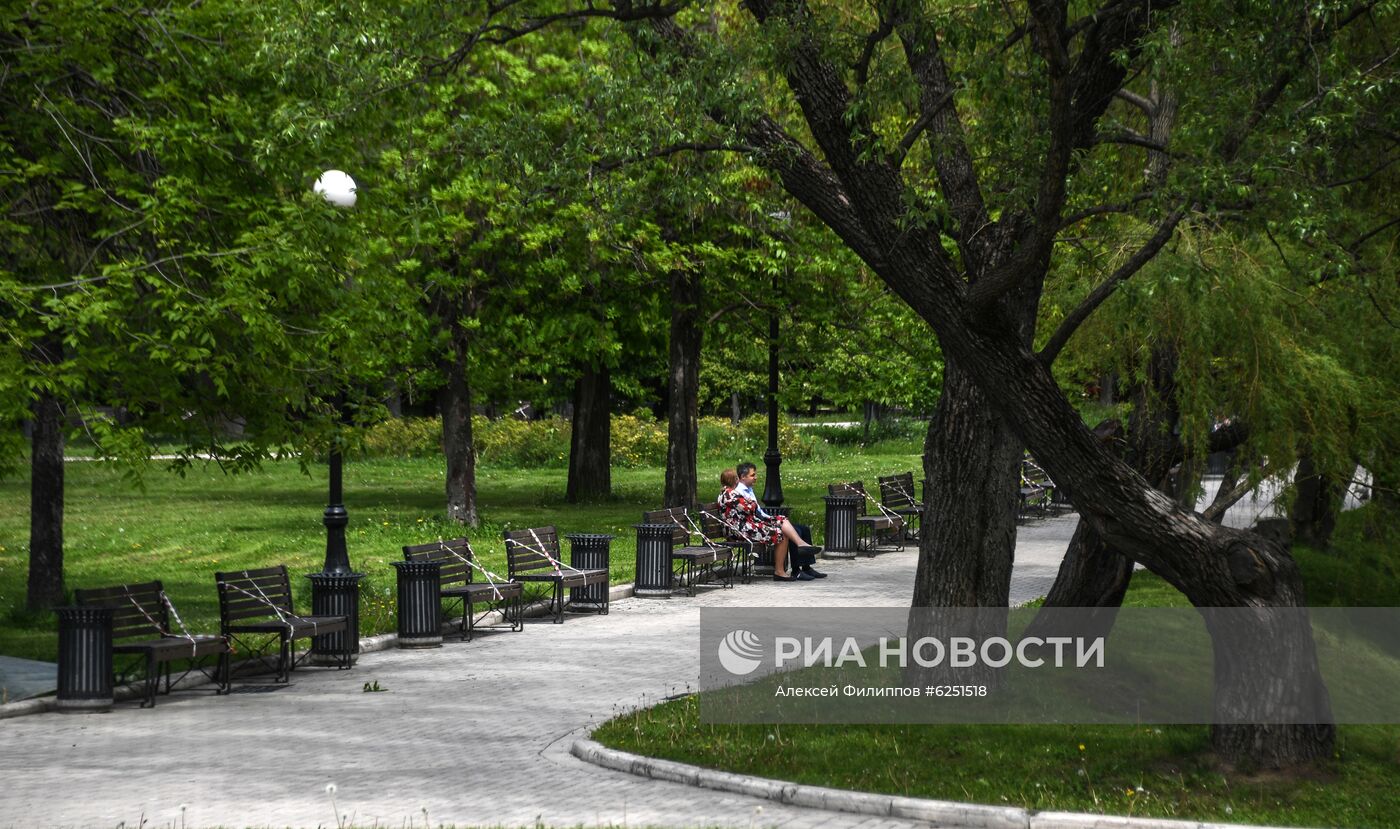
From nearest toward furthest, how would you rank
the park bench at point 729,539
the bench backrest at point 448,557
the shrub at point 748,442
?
1. the bench backrest at point 448,557
2. the park bench at point 729,539
3. the shrub at point 748,442

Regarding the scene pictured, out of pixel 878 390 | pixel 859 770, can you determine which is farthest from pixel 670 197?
pixel 878 390

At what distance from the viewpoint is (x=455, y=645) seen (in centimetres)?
1546

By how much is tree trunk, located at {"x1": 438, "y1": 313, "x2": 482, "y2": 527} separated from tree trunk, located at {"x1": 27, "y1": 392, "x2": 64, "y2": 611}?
10.4 meters

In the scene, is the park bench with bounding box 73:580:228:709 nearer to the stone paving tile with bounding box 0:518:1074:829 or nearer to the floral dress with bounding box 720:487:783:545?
the stone paving tile with bounding box 0:518:1074:829

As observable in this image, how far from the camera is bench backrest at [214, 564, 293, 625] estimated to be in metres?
13.4

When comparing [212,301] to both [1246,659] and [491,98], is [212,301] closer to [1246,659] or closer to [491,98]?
[1246,659]

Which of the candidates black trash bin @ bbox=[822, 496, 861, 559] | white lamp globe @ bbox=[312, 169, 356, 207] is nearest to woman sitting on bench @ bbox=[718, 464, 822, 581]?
black trash bin @ bbox=[822, 496, 861, 559]

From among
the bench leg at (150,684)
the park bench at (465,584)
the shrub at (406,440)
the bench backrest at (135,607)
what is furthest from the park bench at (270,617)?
the shrub at (406,440)

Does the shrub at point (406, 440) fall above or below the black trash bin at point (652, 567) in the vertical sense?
above

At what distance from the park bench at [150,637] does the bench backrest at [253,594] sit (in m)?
0.45

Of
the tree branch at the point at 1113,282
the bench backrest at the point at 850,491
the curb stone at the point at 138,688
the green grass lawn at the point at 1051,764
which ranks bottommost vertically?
the curb stone at the point at 138,688

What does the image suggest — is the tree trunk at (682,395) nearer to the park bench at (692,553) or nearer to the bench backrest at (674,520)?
the park bench at (692,553)

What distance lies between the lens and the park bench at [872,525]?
81.1 feet

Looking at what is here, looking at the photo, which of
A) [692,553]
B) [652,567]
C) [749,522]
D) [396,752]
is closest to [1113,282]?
[396,752]
